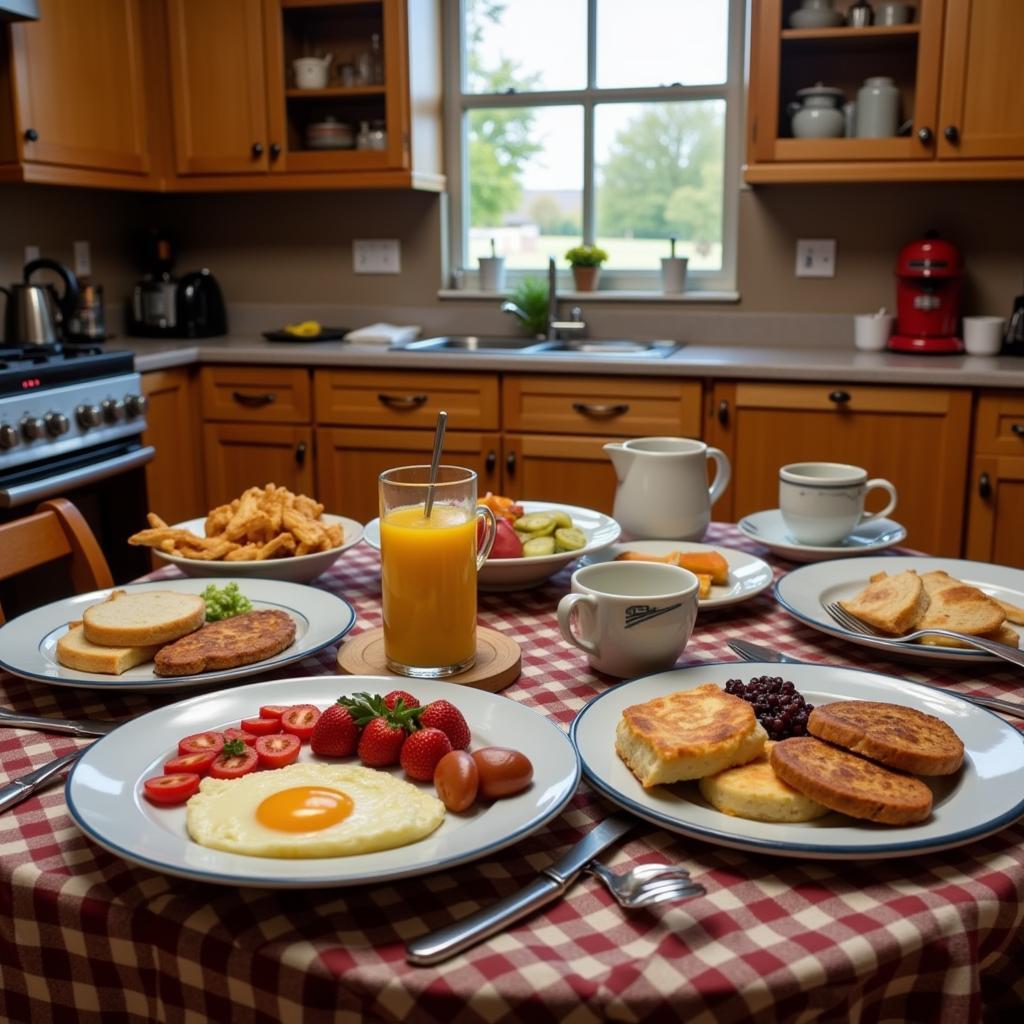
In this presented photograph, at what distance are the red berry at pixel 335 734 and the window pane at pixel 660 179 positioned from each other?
3069 millimetres

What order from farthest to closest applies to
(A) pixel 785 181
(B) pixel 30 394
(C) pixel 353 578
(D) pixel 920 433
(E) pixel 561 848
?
(A) pixel 785 181 < (D) pixel 920 433 < (B) pixel 30 394 < (C) pixel 353 578 < (E) pixel 561 848

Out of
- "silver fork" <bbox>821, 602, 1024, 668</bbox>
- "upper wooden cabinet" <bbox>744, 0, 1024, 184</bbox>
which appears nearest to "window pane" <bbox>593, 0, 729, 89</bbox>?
"upper wooden cabinet" <bbox>744, 0, 1024, 184</bbox>

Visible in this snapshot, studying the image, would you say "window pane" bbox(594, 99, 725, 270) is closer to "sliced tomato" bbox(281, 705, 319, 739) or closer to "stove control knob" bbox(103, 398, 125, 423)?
"stove control knob" bbox(103, 398, 125, 423)

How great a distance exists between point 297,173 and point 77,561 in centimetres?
230

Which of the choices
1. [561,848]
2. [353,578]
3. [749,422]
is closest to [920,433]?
[749,422]

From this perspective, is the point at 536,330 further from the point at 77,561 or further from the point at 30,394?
the point at 77,561

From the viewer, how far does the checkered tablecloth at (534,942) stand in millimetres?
629

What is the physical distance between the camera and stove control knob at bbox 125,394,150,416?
2984 millimetres

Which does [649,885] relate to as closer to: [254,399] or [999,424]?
[999,424]

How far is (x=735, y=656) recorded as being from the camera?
1144 millimetres

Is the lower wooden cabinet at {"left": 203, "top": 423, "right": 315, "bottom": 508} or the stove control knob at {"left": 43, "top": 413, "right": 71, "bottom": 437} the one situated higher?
the stove control knob at {"left": 43, "top": 413, "right": 71, "bottom": 437}

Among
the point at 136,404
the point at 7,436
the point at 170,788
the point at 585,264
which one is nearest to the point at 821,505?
the point at 170,788

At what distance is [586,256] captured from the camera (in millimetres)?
3627

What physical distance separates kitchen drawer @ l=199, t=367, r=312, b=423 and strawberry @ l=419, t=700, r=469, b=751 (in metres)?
2.59
